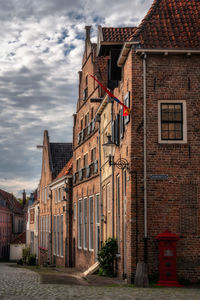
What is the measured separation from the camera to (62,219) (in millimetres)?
41031

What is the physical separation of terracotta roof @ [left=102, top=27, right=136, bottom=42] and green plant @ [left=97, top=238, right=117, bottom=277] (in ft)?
26.7

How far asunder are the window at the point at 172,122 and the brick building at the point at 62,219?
21019mm

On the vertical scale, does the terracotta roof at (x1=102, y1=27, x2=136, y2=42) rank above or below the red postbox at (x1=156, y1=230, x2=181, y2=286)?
above

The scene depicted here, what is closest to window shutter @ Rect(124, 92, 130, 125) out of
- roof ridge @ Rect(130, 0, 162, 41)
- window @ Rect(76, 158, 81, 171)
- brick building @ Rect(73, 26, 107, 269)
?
roof ridge @ Rect(130, 0, 162, 41)

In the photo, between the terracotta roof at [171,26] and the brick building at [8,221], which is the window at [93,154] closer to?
the terracotta roof at [171,26]

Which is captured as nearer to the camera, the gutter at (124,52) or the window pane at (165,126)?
the window pane at (165,126)

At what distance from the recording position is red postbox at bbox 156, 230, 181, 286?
16688 mm

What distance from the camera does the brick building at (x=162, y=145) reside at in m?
17.5

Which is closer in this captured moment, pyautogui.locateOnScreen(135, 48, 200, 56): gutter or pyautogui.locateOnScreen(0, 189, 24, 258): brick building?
pyautogui.locateOnScreen(135, 48, 200, 56): gutter

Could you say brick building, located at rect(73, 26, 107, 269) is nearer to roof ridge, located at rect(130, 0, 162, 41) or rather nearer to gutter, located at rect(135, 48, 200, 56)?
roof ridge, located at rect(130, 0, 162, 41)

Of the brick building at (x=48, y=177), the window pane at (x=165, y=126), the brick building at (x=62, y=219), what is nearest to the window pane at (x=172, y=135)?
the window pane at (x=165, y=126)

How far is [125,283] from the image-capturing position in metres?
17.9

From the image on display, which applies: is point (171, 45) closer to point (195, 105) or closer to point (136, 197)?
point (195, 105)

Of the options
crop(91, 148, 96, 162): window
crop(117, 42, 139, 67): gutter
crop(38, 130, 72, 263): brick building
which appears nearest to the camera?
crop(117, 42, 139, 67): gutter
